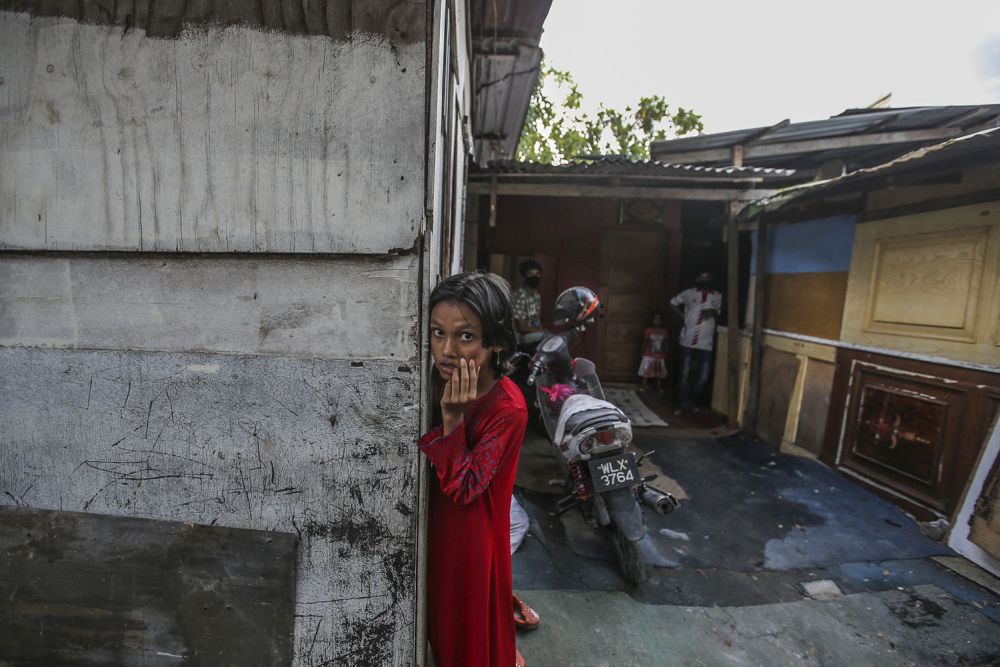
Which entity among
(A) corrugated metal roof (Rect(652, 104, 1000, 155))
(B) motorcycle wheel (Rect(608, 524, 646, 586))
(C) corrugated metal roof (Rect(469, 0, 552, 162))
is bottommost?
(B) motorcycle wheel (Rect(608, 524, 646, 586))

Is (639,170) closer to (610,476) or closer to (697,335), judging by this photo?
(697,335)

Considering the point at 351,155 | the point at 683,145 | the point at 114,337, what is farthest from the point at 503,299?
the point at 683,145

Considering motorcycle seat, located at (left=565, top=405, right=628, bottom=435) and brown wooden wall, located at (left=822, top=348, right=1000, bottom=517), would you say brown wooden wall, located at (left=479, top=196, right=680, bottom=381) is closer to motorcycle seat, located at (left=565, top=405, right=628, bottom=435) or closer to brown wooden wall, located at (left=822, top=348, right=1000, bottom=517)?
brown wooden wall, located at (left=822, top=348, right=1000, bottom=517)

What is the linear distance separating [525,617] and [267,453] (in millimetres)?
1646

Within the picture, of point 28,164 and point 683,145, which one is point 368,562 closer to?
point 28,164

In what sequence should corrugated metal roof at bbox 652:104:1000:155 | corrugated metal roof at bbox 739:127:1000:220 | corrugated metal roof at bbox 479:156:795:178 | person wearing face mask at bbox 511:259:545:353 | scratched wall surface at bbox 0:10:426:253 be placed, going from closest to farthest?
scratched wall surface at bbox 0:10:426:253 < corrugated metal roof at bbox 739:127:1000:220 < corrugated metal roof at bbox 652:104:1000:155 < corrugated metal roof at bbox 479:156:795:178 < person wearing face mask at bbox 511:259:545:353

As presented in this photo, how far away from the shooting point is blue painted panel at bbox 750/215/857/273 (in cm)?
476

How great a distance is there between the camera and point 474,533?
1.60 m

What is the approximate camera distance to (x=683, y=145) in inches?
276

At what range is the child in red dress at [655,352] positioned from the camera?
7.57 meters

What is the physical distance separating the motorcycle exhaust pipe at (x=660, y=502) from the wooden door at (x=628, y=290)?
5.29 metres

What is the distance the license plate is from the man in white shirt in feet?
15.2

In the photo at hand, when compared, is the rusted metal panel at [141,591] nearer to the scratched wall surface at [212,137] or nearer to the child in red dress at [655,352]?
the scratched wall surface at [212,137]

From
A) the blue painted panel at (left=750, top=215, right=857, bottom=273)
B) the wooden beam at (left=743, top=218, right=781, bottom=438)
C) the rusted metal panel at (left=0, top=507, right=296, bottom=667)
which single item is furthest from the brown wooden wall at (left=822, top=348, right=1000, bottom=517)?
the rusted metal panel at (left=0, top=507, right=296, bottom=667)
